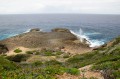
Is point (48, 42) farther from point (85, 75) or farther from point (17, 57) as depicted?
point (85, 75)

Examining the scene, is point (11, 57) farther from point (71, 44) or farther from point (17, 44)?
point (71, 44)

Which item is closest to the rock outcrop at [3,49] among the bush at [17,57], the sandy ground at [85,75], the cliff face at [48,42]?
the cliff face at [48,42]

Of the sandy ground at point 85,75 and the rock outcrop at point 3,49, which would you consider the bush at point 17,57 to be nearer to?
the rock outcrop at point 3,49

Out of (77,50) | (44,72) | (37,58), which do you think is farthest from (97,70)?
(77,50)

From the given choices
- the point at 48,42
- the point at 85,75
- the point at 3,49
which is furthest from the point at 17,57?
the point at 85,75

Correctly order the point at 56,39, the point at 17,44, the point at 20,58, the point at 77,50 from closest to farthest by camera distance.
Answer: the point at 20,58 → the point at 77,50 → the point at 17,44 → the point at 56,39

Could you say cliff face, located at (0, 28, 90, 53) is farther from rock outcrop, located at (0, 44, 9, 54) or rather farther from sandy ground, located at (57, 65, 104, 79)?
sandy ground, located at (57, 65, 104, 79)

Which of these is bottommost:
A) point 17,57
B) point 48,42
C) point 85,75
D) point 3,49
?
point 3,49

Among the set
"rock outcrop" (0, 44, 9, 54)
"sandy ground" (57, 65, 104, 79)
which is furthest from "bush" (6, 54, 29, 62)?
"sandy ground" (57, 65, 104, 79)
